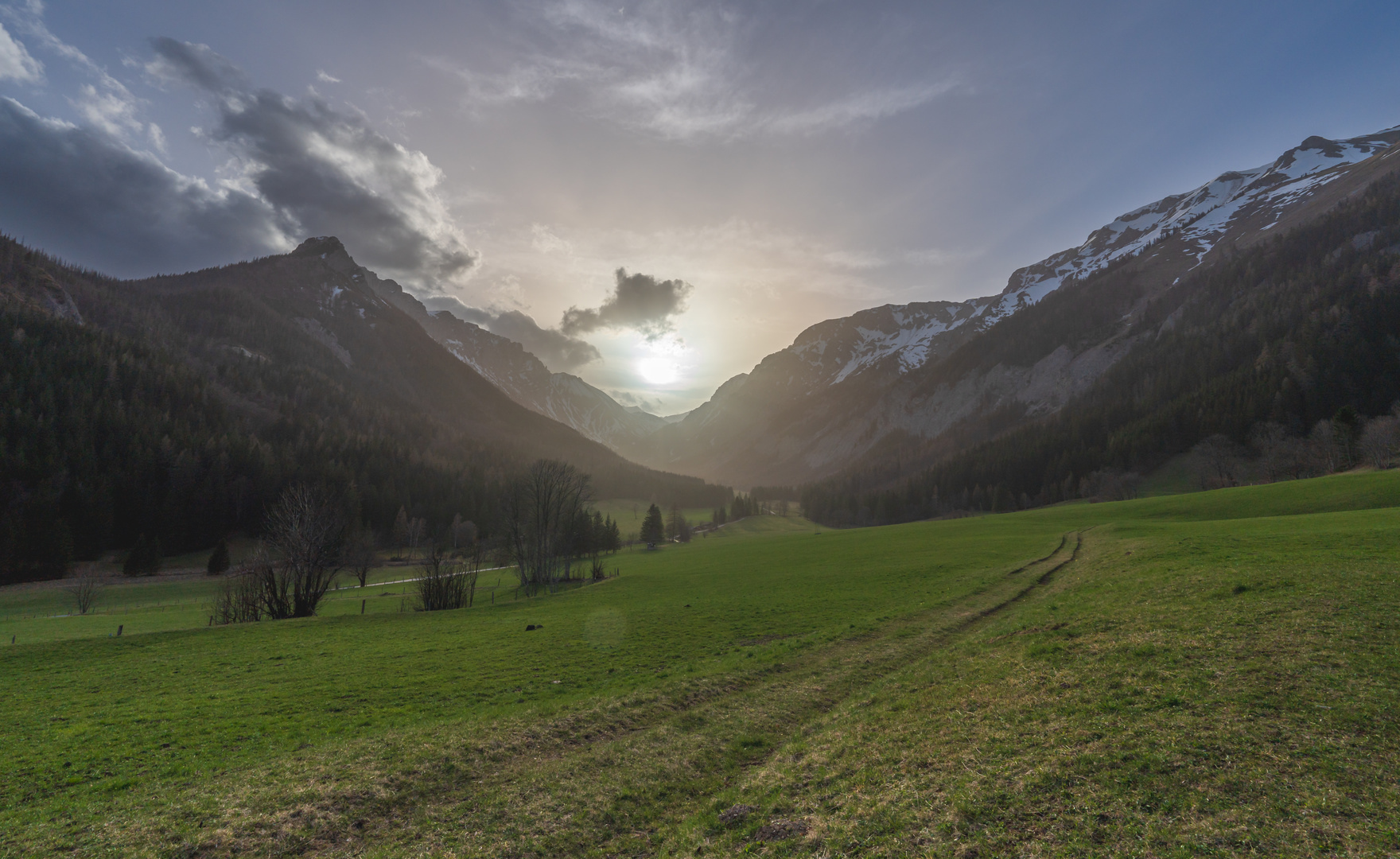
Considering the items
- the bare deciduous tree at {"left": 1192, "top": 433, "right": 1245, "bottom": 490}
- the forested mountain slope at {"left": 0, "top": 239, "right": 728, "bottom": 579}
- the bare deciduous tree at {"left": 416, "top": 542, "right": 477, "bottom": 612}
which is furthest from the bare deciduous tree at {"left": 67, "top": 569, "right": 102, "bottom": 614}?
the bare deciduous tree at {"left": 1192, "top": 433, "right": 1245, "bottom": 490}

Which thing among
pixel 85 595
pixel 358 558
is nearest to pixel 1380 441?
pixel 358 558

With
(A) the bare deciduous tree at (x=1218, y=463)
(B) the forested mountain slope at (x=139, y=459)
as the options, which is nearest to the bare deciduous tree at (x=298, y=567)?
(B) the forested mountain slope at (x=139, y=459)

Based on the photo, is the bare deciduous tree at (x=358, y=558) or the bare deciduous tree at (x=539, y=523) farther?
the bare deciduous tree at (x=358, y=558)

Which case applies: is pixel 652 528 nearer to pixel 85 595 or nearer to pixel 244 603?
pixel 244 603

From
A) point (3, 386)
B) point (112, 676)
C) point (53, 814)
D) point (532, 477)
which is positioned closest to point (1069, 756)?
point (53, 814)

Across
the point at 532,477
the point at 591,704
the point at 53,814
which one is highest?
the point at 532,477

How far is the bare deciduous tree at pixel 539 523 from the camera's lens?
234ft

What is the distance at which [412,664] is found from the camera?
90.9 feet

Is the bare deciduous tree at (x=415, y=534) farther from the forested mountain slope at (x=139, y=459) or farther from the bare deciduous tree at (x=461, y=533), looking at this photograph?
the forested mountain slope at (x=139, y=459)

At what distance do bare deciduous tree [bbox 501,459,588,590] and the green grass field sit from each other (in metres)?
38.2

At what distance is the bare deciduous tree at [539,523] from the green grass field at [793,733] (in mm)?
38210

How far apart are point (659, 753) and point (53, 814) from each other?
1474 centimetres

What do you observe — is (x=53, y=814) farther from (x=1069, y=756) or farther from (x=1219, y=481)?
(x=1219, y=481)

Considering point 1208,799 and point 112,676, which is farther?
point 112,676
